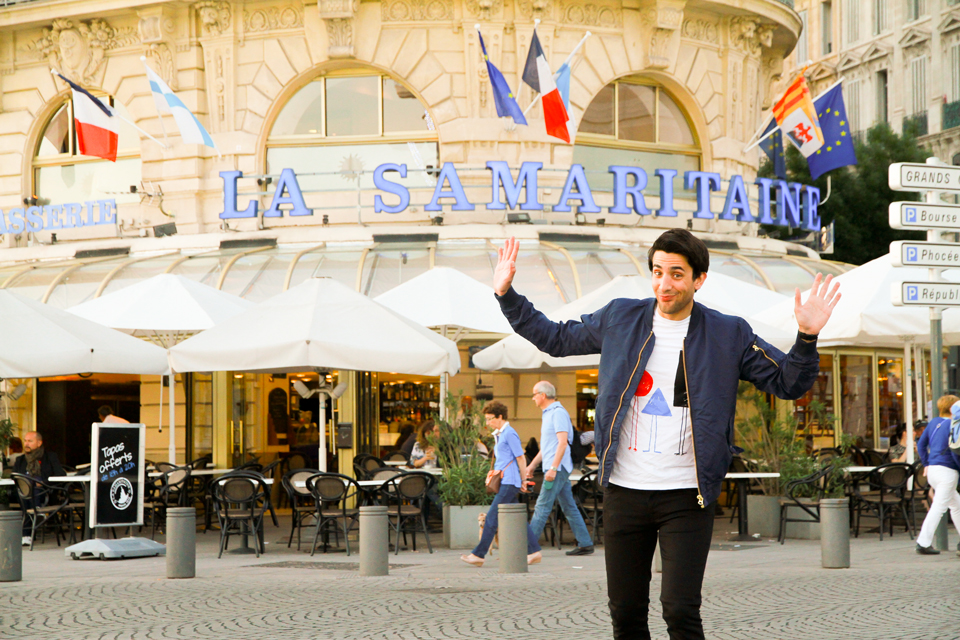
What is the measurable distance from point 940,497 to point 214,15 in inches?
580

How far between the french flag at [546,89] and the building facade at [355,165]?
33.9 inches

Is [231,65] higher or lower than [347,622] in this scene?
higher

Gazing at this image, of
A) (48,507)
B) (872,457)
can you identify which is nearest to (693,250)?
(48,507)

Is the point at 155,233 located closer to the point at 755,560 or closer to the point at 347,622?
the point at 755,560

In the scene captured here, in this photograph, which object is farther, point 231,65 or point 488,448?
point 231,65

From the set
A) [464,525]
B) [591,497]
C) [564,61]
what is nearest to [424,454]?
[464,525]

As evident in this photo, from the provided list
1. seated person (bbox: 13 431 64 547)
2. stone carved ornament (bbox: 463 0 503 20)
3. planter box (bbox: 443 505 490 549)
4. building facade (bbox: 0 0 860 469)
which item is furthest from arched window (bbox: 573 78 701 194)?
seated person (bbox: 13 431 64 547)

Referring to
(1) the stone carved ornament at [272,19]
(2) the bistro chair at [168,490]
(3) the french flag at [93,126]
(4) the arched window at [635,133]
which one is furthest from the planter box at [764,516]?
(3) the french flag at [93,126]

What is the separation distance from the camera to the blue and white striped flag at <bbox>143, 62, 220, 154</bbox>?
19.8 m

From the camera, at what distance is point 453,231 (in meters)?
19.8

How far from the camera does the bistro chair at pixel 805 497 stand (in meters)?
13.3

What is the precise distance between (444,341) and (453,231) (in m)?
6.59

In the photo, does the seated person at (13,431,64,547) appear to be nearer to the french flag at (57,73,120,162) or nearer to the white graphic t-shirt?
the french flag at (57,73,120,162)

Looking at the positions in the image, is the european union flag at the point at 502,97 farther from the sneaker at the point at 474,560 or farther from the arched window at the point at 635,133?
the sneaker at the point at 474,560
